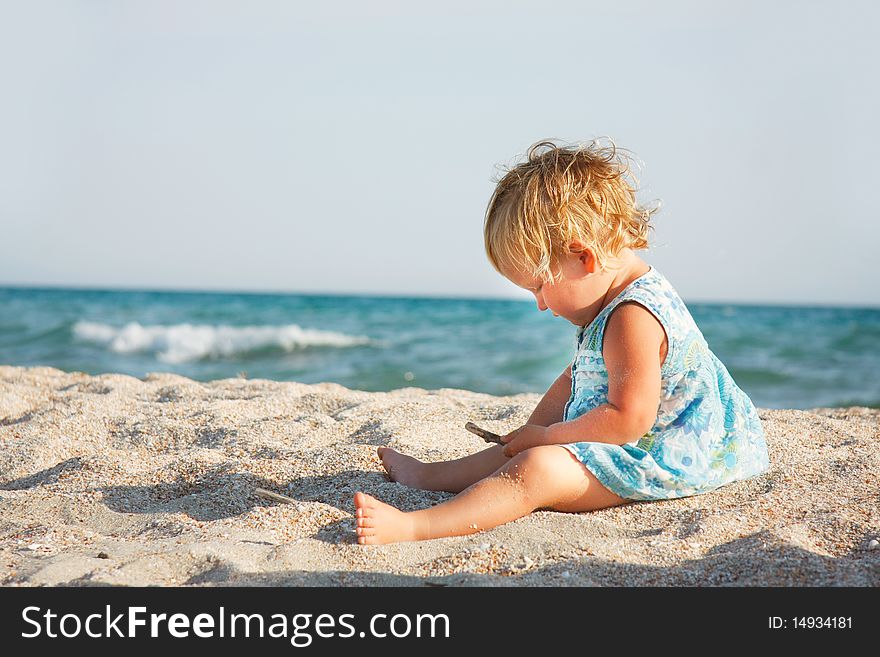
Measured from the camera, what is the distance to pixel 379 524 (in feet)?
7.12

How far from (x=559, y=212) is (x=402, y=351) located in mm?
10341

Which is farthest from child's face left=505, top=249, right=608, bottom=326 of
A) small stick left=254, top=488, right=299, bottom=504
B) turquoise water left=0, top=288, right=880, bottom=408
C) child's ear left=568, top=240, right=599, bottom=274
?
turquoise water left=0, top=288, right=880, bottom=408

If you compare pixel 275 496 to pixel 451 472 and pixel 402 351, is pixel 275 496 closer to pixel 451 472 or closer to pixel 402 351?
pixel 451 472

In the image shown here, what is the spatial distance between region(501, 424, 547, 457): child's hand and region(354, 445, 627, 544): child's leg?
90 millimetres

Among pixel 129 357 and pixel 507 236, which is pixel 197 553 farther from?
pixel 129 357

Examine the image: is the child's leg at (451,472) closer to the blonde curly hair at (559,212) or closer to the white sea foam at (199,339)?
the blonde curly hair at (559,212)

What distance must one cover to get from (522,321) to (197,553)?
54.3 ft

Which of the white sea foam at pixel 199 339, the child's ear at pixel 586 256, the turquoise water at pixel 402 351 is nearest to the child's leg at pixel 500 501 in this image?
the child's ear at pixel 586 256

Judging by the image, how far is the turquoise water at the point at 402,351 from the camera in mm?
9797

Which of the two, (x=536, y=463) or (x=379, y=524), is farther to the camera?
(x=536, y=463)

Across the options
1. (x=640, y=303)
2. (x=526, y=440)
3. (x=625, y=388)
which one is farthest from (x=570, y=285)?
(x=526, y=440)

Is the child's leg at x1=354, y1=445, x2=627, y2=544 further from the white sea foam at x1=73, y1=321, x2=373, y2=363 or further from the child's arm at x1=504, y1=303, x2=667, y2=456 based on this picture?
the white sea foam at x1=73, y1=321, x2=373, y2=363

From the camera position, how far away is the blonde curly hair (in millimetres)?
2465
